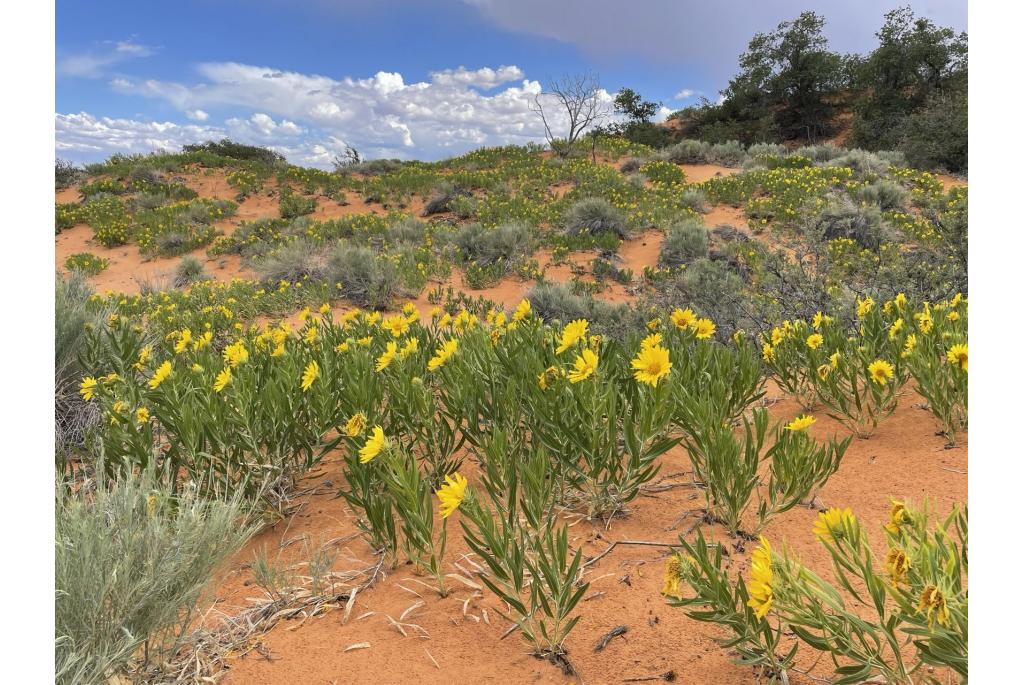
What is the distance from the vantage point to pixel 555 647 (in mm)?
1617

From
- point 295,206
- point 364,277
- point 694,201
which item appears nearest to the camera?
point 364,277

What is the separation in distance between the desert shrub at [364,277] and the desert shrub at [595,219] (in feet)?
14.1

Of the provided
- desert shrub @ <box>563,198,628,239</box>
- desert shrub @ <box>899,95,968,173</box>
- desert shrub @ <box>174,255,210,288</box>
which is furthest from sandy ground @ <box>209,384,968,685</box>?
desert shrub @ <box>899,95,968,173</box>

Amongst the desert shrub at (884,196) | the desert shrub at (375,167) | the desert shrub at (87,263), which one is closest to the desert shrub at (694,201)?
the desert shrub at (884,196)

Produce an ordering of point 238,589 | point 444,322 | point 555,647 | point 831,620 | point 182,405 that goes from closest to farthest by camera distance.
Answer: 1. point 831,620
2. point 555,647
3. point 238,589
4. point 182,405
5. point 444,322

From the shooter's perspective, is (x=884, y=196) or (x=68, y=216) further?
(x=68, y=216)

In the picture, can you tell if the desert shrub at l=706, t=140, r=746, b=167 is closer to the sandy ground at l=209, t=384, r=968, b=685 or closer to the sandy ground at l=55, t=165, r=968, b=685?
the sandy ground at l=55, t=165, r=968, b=685

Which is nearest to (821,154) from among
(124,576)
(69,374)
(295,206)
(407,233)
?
(407,233)

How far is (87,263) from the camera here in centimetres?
1345

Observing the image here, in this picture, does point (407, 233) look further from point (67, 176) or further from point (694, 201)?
point (67, 176)

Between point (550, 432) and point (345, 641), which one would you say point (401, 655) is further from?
point (550, 432)

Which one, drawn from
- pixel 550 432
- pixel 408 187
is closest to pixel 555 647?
pixel 550 432

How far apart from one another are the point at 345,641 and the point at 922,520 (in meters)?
1.50

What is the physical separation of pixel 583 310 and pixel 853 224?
5.97m
